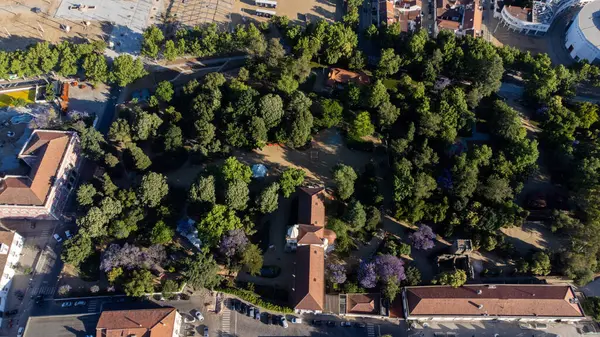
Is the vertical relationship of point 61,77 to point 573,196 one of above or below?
above

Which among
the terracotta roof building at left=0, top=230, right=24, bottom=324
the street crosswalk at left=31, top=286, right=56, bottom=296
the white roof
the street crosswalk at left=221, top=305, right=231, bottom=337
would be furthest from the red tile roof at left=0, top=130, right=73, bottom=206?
the white roof

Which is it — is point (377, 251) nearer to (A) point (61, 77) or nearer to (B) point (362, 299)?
(B) point (362, 299)

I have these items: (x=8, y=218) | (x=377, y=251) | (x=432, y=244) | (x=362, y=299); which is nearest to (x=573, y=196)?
(x=432, y=244)

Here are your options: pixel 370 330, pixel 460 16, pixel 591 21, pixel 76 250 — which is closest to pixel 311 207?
pixel 370 330

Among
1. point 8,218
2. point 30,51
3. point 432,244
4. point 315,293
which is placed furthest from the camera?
point 30,51

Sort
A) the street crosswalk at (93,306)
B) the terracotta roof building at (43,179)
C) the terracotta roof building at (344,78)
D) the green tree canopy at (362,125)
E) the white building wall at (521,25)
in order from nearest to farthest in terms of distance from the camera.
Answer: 1. the street crosswalk at (93,306)
2. the terracotta roof building at (43,179)
3. the green tree canopy at (362,125)
4. the terracotta roof building at (344,78)
5. the white building wall at (521,25)

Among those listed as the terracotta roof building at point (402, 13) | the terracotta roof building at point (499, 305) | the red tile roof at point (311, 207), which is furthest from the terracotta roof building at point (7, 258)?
the terracotta roof building at point (402, 13)

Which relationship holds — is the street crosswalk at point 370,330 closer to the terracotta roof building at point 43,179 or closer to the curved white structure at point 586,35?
the terracotta roof building at point 43,179

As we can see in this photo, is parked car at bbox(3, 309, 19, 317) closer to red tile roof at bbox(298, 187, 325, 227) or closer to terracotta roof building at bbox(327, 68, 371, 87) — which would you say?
red tile roof at bbox(298, 187, 325, 227)
